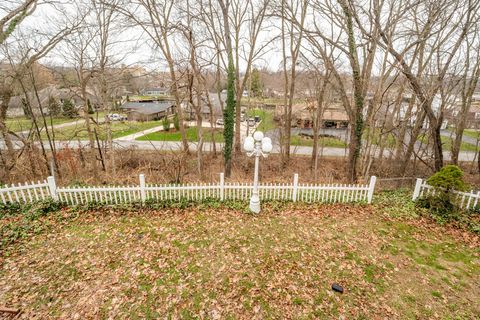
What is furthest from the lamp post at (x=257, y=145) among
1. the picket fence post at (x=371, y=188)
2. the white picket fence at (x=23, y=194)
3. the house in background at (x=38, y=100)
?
the house in background at (x=38, y=100)

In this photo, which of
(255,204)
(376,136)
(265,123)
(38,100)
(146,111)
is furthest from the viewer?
(146,111)

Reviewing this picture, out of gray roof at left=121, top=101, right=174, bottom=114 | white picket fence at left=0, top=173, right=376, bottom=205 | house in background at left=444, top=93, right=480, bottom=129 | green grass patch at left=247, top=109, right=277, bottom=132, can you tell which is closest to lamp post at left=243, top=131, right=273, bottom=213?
white picket fence at left=0, top=173, right=376, bottom=205

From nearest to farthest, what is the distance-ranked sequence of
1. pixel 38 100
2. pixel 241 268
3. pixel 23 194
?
pixel 241 268 → pixel 23 194 → pixel 38 100

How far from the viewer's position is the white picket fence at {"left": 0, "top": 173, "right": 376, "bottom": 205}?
20.6 feet

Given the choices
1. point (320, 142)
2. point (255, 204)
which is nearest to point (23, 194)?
point (255, 204)

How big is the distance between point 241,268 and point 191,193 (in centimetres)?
312

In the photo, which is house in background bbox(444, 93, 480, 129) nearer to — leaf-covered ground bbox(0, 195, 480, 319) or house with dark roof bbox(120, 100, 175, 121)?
leaf-covered ground bbox(0, 195, 480, 319)

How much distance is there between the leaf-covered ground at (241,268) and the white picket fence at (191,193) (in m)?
0.54

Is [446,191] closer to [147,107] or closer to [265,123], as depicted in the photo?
[265,123]

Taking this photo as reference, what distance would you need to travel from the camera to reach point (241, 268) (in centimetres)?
434

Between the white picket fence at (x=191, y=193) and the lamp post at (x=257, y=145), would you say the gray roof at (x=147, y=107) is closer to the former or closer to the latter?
the white picket fence at (x=191, y=193)

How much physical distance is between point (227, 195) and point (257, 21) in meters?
11.0

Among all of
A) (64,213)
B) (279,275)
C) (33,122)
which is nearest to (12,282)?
(64,213)

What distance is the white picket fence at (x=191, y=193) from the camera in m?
6.29
